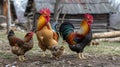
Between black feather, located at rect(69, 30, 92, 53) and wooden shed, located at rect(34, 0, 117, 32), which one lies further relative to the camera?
wooden shed, located at rect(34, 0, 117, 32)

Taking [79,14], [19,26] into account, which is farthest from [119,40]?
[19,26]

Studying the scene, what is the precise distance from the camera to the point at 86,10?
81.0 ft

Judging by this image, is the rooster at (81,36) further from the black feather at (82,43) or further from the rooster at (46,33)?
the rooster at (46,33)

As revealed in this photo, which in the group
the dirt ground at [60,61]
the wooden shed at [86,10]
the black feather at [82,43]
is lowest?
the wooden shed at [86,10]

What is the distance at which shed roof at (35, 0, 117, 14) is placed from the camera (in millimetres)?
24562

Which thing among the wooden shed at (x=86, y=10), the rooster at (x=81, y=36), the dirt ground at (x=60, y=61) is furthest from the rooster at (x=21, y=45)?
the wooden shed at (x=86, y=10)

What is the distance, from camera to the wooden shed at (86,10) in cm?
2459

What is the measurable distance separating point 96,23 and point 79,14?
5.92 ft

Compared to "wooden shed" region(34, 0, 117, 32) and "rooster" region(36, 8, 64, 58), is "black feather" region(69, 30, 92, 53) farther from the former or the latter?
"wooden shed" region(34, 0, 117, 32)

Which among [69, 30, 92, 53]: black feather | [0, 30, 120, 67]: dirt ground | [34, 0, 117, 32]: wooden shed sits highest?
[69, 30, 92, 53]: black feather

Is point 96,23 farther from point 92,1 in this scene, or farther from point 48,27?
point 48,27

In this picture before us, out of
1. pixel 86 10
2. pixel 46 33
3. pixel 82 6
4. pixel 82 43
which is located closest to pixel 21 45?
pixel 46 33

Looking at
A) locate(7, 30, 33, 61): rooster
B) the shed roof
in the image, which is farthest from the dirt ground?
the shed roof

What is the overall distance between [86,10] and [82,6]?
2.07ft
